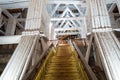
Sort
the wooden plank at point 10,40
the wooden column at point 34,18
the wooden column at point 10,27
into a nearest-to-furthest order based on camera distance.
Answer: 1. the wooden column at point 34,18
2. the wooden plank at point 10,40
3. the wooden column at point 10,27

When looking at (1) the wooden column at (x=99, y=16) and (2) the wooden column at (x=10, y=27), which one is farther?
(2) the wooden column at (x=10, y=27)

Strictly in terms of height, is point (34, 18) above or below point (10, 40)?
above

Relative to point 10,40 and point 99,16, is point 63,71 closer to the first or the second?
point 99,16

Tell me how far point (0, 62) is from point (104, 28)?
225 inches

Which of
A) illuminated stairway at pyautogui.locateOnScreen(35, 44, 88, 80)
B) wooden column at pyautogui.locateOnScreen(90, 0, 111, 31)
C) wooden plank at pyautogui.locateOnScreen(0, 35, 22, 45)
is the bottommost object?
illuminated stairway at pyautogui.locateOnScreen(35, 44, 88, 80)

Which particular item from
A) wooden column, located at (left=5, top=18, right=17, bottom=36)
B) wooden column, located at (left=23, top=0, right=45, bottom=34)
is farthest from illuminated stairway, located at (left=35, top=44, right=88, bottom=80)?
wooden column, located at (left=5, top=18, right=17, bottom=36)

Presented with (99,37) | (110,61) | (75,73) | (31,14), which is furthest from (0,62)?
(110,61)

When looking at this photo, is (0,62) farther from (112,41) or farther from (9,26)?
(112,41)

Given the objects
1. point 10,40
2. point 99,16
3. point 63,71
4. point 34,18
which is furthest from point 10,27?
point 99,16

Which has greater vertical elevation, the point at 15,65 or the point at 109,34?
the point at 109,34

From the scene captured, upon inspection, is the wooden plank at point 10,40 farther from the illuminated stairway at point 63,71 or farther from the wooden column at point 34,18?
the illuminated stairway at point 63,71

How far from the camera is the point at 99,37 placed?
5.14 m

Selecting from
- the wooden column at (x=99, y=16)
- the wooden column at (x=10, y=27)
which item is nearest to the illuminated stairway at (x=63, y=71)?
the wooden column at (x=99, y=16)

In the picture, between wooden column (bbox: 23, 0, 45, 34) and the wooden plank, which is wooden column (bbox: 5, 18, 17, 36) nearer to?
the wooden plank
